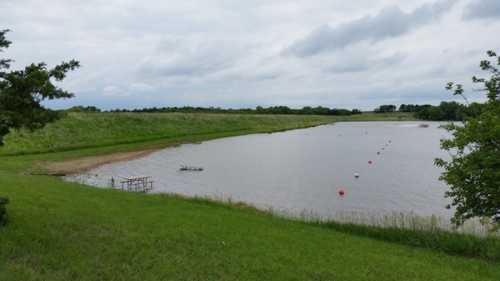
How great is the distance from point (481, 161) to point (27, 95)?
354 inches

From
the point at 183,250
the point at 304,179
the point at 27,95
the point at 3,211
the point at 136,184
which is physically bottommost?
the point at 304,179

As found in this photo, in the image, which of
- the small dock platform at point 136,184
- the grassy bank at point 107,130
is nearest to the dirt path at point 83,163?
the grassy bank at point 107,130

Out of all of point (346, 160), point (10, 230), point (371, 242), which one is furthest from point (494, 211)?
point (346, 160)

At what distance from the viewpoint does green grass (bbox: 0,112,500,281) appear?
6691mm

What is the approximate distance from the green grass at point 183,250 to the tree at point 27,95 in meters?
2.30

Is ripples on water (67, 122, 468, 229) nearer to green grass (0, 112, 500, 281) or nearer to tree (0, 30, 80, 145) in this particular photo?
green grass (0, 112, 500, 281)

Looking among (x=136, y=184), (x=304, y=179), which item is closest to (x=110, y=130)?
(x=136, y=184)

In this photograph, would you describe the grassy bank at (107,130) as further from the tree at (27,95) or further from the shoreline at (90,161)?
the tree at (27,95)

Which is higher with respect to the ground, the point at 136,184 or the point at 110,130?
the point at 110,130

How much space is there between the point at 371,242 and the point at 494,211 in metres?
3.33

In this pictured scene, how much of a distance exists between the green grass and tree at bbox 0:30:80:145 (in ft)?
7.54

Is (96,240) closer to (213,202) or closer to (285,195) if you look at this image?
(213,202)

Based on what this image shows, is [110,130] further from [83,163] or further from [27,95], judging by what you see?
[27,95]

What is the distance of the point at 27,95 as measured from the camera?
24.0 feet
